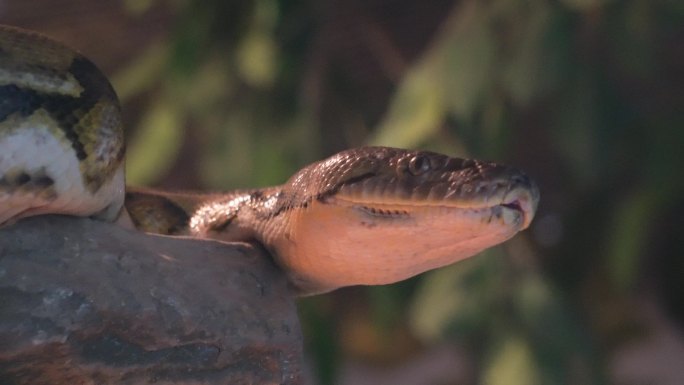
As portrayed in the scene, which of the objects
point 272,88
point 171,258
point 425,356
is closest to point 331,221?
point 171,258

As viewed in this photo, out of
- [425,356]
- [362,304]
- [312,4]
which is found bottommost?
[425,356]

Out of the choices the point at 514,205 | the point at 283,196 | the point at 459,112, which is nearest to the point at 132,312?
the point at 283,196

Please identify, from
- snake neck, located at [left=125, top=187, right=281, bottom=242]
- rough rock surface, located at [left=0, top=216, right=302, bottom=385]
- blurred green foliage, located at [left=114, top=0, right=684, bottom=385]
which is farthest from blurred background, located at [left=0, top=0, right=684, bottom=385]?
rough rock surface, located at [left=0, top=216, right=302, bottom=385]

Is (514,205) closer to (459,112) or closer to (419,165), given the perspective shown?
(419,165)

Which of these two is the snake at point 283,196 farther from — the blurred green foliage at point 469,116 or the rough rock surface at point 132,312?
the blurred green foliage at point 469,116

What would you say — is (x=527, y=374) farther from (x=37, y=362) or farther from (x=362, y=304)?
(x=362, y=304)

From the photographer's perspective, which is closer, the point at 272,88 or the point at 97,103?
the point at 97,103

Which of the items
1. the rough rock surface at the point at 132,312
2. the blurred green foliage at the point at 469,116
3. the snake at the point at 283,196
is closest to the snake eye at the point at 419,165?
the snake at the point at 283,196
